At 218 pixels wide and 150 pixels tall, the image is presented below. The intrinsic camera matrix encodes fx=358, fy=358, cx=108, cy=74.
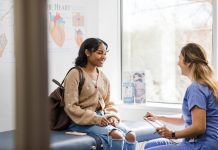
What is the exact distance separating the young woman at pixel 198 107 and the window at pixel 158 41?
1204mm

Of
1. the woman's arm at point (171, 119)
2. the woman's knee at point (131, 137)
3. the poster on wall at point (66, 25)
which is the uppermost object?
the poster on wall at point (66, 25)

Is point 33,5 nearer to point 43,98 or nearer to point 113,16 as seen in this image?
point 43,98

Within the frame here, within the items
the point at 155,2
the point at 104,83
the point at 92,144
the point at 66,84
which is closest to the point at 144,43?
the point at 155,2

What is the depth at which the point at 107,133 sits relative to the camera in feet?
8.67

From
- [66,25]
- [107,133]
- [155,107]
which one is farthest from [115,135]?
[66,25]

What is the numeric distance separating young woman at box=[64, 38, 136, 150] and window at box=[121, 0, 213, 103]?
37.0 inches

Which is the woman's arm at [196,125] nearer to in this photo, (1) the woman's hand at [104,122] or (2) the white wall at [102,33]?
(1) the woman's hand at [104,122]

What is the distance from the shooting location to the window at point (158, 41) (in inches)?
139

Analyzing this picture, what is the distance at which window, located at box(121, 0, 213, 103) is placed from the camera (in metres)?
3.53

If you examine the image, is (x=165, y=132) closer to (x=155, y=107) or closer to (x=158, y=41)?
(x=155, y=107)

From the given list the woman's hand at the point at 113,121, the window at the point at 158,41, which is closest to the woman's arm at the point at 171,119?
the woman's hand at the point at 113,121

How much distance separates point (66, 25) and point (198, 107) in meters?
1.88

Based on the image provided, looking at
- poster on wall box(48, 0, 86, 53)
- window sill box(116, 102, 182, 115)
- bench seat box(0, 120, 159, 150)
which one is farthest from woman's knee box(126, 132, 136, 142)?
poster on wall box(48, 0, 86, 53)

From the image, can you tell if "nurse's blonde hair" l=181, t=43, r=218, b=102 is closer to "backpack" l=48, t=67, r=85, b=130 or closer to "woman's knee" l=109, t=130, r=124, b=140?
"woman's knee" l=109, t=130, r=124, b=140
